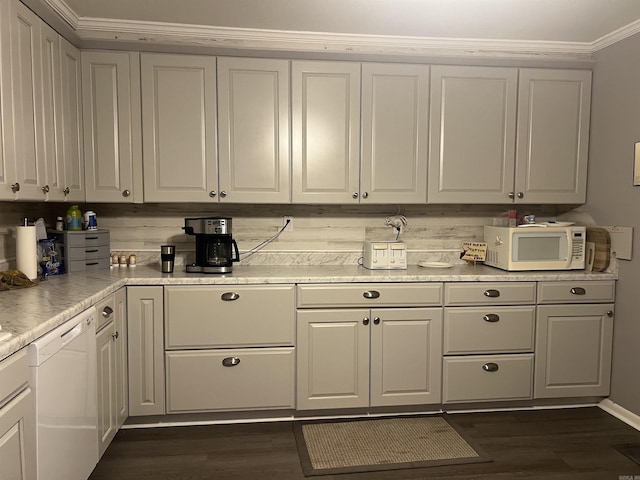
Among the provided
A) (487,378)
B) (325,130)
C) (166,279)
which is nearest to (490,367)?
(487,378)

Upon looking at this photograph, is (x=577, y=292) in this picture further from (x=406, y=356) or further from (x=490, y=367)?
(x=406, y=356)

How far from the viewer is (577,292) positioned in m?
3.02

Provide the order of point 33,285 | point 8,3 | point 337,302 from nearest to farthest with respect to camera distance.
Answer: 1. point 8,3
2. point 33,285
3. point 337,302

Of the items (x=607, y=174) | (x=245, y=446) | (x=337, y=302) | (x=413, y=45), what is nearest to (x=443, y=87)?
(x=413, y=45)

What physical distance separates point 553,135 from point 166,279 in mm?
2662

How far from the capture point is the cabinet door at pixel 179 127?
9.54ft

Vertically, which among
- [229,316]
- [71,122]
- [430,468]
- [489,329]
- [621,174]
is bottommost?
[430,468]

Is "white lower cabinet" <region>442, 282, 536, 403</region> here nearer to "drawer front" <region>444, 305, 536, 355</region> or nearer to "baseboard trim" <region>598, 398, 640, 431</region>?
"drawer front" <region>444, 305, 536, 355</region>

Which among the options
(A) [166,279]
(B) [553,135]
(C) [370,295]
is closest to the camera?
(A) [166,279]

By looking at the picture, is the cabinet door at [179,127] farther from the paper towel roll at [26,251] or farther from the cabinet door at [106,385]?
the cabinet door at [106,385]

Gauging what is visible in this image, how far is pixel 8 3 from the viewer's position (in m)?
2.05

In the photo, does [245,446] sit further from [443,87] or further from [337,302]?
[443,87]

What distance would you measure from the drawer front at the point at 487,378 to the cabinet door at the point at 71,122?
2441 mm

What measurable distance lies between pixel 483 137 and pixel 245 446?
7.89ft
